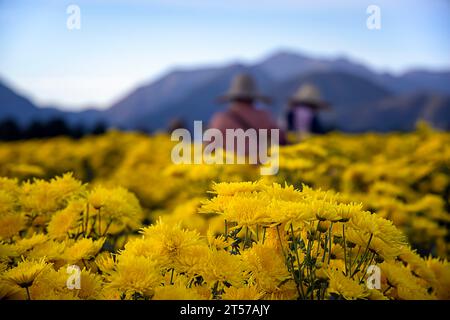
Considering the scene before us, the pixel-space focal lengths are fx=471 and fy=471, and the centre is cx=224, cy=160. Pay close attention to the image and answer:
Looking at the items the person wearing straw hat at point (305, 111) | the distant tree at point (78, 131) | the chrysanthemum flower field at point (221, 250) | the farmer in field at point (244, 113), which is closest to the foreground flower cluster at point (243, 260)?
the chrysanthemum flower field at point (221, 250)

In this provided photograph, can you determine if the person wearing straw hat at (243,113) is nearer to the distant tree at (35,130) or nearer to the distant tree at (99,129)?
the distant tree at (99,129)

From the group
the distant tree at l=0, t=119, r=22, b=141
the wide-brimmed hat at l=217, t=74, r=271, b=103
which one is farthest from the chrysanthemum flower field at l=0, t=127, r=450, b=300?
the distant tree at l=0, t=119, r=22, b=141

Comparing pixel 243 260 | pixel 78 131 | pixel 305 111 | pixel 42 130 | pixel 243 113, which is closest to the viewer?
pixel 243 260

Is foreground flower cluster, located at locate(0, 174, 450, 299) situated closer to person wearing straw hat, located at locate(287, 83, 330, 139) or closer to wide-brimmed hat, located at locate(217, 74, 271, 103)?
wide-brimmed hat, located at locate(217, 74, 271, 103)

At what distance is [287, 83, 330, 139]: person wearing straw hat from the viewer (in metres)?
7.55

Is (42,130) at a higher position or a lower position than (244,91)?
lower

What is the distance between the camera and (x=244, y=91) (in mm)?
5578

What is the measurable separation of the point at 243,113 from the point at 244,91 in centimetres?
62

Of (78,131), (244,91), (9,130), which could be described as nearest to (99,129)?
(78,131)

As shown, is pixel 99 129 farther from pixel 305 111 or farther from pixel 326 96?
pixel 326 96

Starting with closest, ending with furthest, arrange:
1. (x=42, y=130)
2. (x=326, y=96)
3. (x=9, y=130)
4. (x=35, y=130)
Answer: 1. (x=9, y=130)
2. (x=35, y=130)
3. (x=42, y=130)
4. (x=326, y=96)

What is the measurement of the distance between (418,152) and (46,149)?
5221 millimetres

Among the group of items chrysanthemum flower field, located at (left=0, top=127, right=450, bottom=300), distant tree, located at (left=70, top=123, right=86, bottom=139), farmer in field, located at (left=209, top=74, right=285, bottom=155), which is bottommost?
distant tree, located at (left=70, top=123, right=86, bottom=139)

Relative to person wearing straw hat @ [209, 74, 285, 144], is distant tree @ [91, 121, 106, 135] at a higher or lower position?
lower
